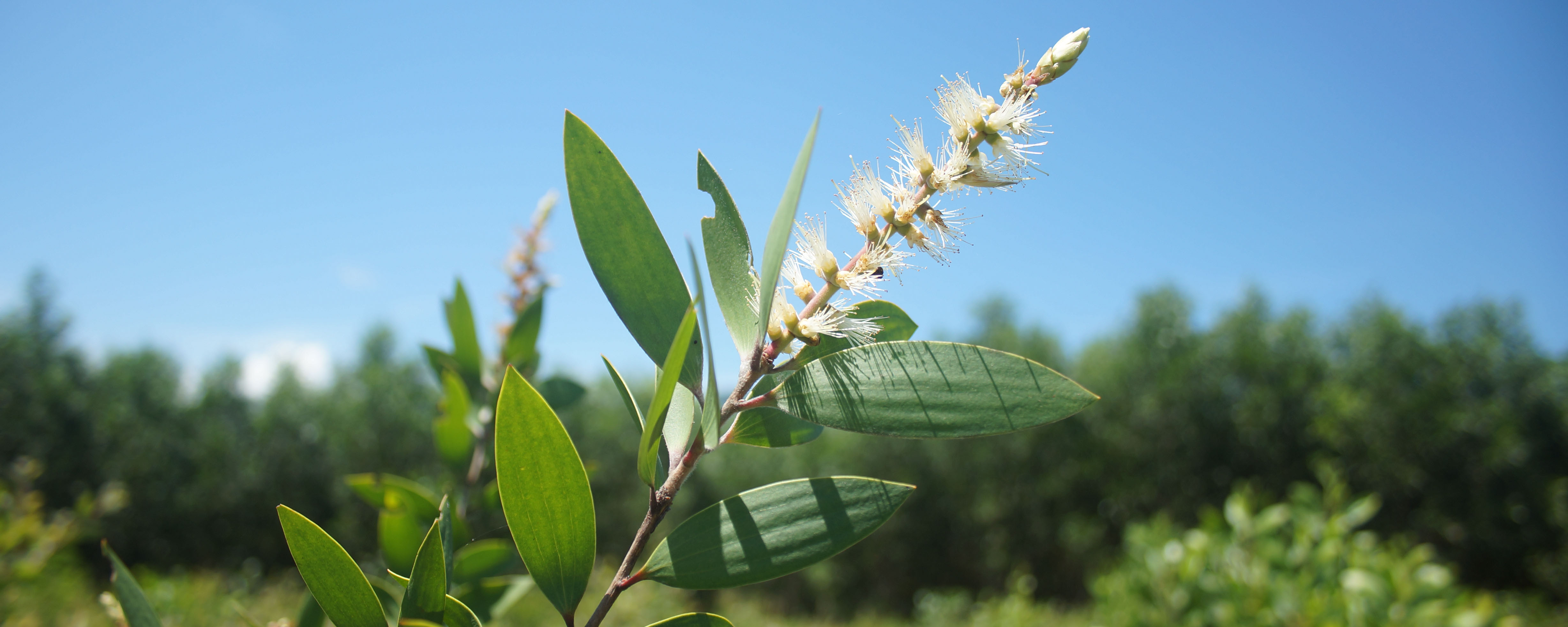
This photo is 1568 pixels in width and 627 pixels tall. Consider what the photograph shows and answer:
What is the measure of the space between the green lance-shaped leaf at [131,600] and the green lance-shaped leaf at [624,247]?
25 centimetres

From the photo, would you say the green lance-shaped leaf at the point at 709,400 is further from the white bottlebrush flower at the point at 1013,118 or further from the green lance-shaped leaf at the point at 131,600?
the green lance-shaped leaf at the point at 131,600

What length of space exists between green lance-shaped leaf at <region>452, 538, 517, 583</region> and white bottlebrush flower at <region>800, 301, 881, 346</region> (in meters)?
0.44

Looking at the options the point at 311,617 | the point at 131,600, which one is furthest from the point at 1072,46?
the point at 311,617

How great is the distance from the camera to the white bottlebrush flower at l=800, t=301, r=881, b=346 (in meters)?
0.26

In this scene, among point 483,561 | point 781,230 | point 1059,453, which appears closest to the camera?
point 781,230

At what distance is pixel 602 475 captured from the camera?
8242mm

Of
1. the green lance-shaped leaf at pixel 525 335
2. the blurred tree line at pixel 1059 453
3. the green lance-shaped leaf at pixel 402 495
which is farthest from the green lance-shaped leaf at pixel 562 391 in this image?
the blurred tree line at pixel 1059 453

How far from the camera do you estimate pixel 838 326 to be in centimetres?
28

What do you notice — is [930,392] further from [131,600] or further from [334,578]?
[131,600]

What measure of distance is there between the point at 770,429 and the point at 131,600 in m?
0.30

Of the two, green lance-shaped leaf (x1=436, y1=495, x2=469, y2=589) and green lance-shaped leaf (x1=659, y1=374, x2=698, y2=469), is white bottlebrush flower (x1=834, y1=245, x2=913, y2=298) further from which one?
green lance-shaped leaf (x1=436, y1=495, x2=469, y2=589)

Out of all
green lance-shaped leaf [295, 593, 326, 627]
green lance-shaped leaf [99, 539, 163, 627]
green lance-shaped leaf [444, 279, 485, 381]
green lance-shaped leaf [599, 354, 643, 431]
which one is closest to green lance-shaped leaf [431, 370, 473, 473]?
green lance-shaped leaf [444, 279, 485, 381]

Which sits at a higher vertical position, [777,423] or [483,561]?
[777,423]

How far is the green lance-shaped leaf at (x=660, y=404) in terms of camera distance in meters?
0.20
